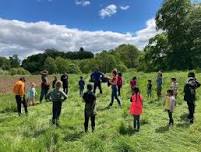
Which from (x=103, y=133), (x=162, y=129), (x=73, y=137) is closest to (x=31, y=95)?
(x=162, y=129)

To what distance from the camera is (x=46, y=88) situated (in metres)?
31.1

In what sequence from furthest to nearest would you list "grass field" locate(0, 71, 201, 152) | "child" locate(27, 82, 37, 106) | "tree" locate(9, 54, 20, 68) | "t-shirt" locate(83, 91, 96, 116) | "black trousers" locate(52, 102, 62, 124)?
"tree" locate(9, 54, 20, 68), "child" locate(27, 82, 37, 106), "black trousers" locate(52, 102, 62, 124), "t-shirt" locate(83, 91, 96, 116), "grass field" locate(0, 71, 201, 152)

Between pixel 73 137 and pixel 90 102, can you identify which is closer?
pixel 73 137

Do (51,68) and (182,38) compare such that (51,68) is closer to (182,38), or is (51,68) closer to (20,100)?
(182,38)

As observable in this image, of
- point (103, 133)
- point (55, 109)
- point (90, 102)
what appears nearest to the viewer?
point (103, 133)

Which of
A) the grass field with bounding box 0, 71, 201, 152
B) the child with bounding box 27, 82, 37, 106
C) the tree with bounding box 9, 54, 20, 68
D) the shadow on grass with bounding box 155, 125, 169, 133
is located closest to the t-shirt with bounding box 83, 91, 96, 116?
the grass field with bounding box 0, 71, 201, 152

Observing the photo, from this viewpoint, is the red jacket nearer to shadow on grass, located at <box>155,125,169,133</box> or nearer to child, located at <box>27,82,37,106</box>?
shadow on grass, located at <box>155,125,169,133</box>

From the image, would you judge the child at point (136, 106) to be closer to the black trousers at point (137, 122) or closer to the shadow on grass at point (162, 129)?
the black trousers at point (137, 122)

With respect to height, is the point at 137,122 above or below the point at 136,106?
below

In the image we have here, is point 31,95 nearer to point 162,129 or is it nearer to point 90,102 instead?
point 90,102

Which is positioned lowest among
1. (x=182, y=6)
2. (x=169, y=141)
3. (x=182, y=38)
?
(x=169, y=141)

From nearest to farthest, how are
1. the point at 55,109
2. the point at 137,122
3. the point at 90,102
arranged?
the point at 90,102 < the point at 137,122 < the point at 55,109

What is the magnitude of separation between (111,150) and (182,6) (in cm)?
6158

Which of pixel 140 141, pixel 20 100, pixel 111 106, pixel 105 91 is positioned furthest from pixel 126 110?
pixel 105 91
